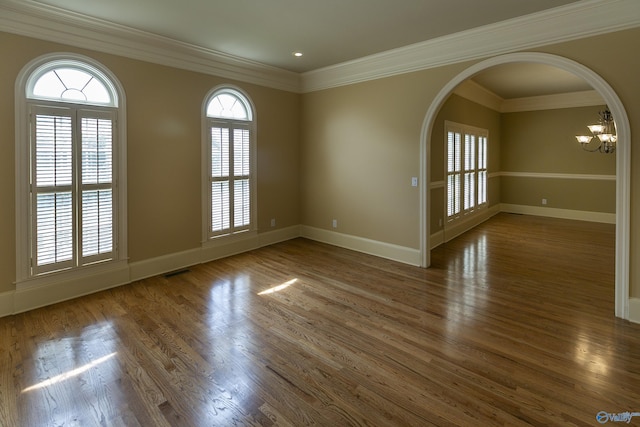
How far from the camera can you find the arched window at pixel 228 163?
16.0ft

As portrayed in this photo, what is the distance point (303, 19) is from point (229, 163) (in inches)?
92.3

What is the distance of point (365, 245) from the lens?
5.47 m

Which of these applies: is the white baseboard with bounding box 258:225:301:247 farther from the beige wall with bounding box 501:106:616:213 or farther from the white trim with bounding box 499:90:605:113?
the white trim with bounding box 499:90:605:113

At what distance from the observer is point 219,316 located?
129 inches

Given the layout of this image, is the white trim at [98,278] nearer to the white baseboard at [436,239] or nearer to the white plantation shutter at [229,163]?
the white plantation shutter at [229,163]

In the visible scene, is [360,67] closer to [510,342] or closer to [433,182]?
[433,182]

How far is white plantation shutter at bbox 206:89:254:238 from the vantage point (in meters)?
4.92

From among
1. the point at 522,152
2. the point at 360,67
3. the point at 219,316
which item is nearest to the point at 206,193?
the point at 219,316

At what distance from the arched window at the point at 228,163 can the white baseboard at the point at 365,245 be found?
1.24m

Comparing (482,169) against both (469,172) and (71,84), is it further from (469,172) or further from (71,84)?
(71,84)

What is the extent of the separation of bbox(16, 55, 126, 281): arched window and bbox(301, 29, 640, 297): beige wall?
3.11 m

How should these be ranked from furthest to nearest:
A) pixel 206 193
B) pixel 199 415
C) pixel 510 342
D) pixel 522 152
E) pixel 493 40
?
pixel 522 152, pixel 206 193, pixel 493 40, pixel 510 342, pixel 199 415

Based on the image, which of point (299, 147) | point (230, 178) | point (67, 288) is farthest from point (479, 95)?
point (67, 288)

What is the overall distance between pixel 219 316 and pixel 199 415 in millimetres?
1329
